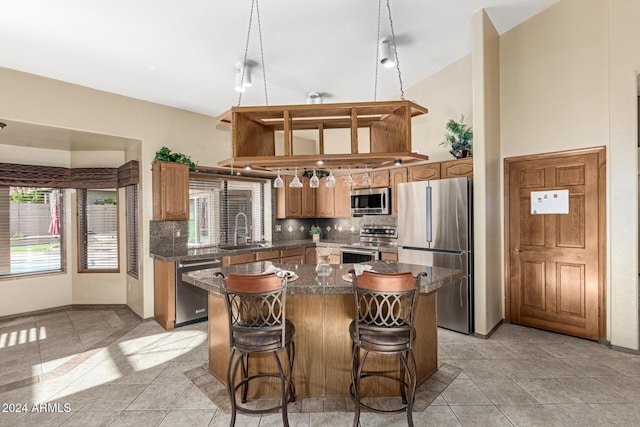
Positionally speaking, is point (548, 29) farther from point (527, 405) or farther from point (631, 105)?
point (527, 405)

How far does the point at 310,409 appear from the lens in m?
2.41

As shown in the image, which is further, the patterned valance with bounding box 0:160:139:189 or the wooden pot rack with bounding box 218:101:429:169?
the patterned valance with bounding box 0:160:139:189

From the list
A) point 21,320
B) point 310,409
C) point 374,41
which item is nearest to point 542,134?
point 374,41

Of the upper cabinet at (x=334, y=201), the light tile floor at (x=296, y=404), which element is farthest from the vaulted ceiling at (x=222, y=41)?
the light tile floor at (x=296, y=404)

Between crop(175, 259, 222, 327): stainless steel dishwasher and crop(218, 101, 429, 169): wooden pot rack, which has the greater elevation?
crop(218, 101, 429, 169): wooden pot rack

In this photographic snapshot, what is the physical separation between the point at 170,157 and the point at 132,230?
4.56 ft

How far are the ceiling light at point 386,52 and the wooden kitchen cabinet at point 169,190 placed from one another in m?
3.06

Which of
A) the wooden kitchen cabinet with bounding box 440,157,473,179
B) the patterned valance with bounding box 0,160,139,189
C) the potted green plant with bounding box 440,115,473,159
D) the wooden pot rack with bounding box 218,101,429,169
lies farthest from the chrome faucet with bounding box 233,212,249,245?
the potted green plant with bounding box 440,115,473,159

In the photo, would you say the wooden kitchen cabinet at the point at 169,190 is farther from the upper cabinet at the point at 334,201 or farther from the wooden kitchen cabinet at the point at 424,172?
the wooden kitchen cabinet at the point at 424,172

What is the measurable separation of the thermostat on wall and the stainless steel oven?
6.90 ft

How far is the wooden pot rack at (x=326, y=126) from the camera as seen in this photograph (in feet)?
8.63

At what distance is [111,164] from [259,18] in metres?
3.74

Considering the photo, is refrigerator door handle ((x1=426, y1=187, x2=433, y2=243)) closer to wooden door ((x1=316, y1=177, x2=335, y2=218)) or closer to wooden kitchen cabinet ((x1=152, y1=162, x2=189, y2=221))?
wooden door ((x1=316, y1=177, x2=335, y2=218))

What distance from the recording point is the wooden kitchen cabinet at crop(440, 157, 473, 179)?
3.96 meters
